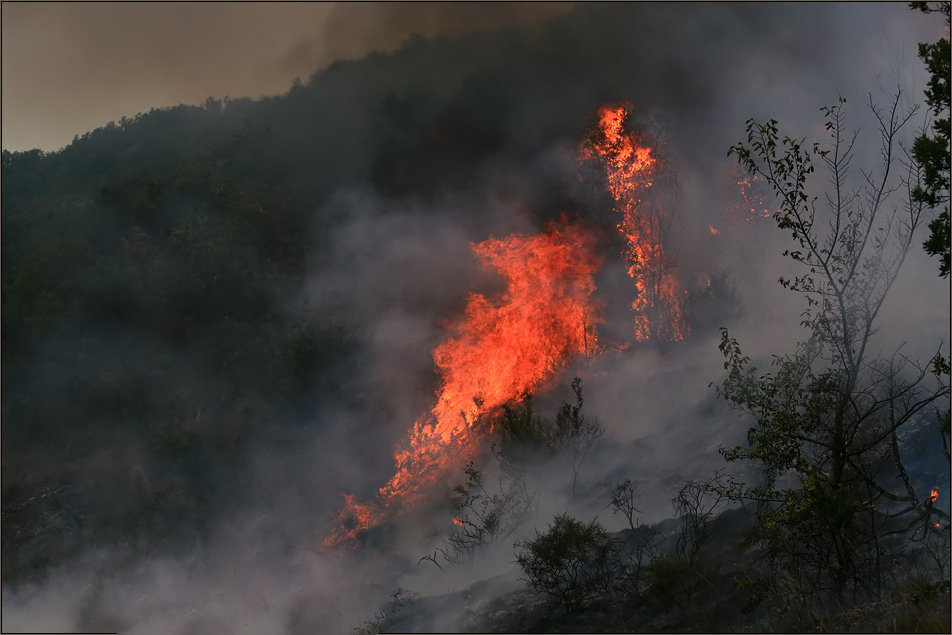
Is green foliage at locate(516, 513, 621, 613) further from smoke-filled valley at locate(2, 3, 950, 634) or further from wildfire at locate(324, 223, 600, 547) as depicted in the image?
wildfire at locate(324, 223, 600, 547)

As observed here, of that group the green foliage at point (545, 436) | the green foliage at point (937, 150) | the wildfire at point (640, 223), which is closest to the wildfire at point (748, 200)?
the wildfire at point (640, 223)

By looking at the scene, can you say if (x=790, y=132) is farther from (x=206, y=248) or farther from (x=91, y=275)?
(x=91, y=275)

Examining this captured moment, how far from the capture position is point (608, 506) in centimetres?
2117

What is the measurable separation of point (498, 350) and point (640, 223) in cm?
863

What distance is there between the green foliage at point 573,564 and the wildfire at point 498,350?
6.35 metres

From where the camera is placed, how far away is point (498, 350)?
1098 inches

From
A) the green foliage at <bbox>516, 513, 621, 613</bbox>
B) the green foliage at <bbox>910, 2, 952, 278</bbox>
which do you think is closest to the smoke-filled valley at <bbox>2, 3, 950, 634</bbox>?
the green foliage at <bbox>516, 513, 621, 613</bbox>

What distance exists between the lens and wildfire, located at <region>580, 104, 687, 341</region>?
99.3ft

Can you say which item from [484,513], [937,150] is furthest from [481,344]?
[937,150]

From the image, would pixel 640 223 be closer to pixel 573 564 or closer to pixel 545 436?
pixel 545 436

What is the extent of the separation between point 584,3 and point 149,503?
1099 inches

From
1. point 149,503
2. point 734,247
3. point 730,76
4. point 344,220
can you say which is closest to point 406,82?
point 344,220

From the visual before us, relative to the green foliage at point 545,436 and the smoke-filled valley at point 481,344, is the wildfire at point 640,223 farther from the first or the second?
the green foliage at point 545,436

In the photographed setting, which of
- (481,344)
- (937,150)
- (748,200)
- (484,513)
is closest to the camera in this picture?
(937,150)
